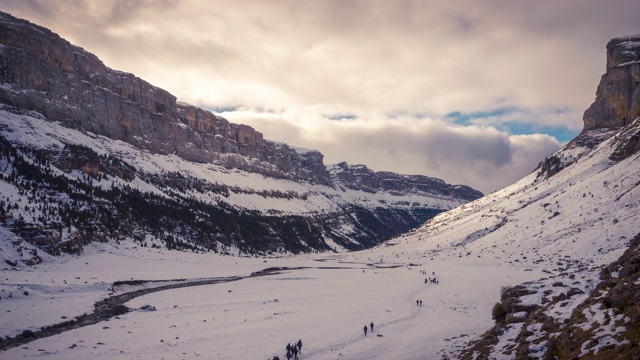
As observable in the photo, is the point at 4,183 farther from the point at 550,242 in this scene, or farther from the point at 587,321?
the point at 550,242

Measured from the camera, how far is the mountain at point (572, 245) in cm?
1545

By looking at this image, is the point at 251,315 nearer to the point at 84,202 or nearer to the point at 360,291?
the point at 360,291

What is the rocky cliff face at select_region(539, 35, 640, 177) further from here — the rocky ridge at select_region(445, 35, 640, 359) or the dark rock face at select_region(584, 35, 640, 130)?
the rocky ridge at select_region(445, 35, 640, 359)

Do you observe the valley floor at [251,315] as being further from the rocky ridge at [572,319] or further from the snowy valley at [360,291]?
Result: the rocky ridge at [572,319]

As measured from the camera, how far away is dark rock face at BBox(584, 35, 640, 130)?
153 m

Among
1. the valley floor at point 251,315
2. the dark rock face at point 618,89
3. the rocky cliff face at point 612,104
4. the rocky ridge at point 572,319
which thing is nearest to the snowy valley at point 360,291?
the rocky ridge at point 572,319

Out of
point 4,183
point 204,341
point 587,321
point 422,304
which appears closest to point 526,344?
point 587,321

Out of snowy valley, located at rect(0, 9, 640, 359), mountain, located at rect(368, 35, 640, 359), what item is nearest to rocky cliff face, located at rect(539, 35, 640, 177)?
mountain, located at rect(368, 35, 640, 359)

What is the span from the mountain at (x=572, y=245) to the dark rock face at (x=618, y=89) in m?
0.41

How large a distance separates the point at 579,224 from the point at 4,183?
138271mm

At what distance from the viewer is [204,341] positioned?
109 ft

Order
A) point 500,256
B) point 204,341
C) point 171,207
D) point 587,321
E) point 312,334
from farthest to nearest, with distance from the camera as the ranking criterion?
point 171,207
point 500,256
point 312,334
point 204,341
point 587,321

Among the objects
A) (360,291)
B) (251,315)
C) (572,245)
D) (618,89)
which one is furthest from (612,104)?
(251,315)

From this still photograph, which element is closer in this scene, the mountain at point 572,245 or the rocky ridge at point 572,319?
the rocky ridge at point 572,319
